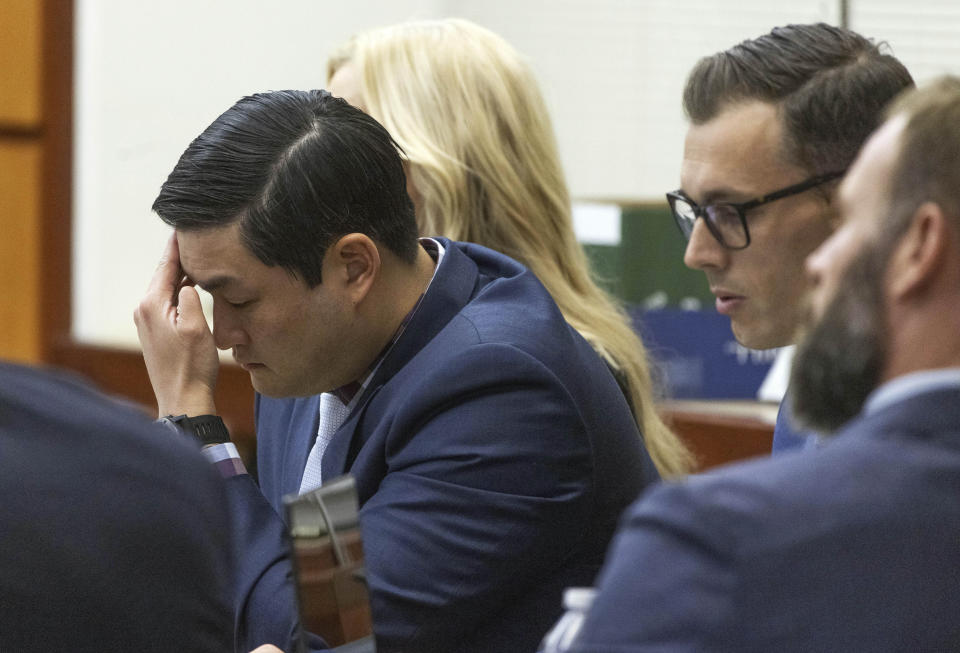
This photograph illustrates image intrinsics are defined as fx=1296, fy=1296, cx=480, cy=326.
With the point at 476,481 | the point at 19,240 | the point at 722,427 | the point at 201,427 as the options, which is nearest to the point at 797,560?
the point at 476,481

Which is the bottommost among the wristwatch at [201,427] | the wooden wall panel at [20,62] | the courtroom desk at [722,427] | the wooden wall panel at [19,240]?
the wooden wall panel at [19,240]

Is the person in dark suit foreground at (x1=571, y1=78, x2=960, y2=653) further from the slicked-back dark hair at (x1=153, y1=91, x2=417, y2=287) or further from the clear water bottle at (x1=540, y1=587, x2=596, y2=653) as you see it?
the slicked-back dark hair at (x1=153, y1=91, x2=417, y2=287)

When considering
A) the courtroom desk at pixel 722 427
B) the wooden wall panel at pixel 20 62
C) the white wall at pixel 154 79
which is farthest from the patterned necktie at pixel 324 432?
the wooden wall panel at pixel 20 62

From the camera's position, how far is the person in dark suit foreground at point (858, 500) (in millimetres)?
802

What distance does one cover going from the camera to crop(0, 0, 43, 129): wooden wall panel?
4.82 m

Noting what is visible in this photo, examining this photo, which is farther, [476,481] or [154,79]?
[154,79]

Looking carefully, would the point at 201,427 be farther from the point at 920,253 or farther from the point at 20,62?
the point at 20,62

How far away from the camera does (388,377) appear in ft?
5.54

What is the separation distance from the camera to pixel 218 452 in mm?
1613

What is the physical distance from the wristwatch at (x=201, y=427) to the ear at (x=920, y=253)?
97 cm

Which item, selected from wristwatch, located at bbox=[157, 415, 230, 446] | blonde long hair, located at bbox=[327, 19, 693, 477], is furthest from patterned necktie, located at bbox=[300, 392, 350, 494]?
blonde long hair, located at bbox=[327, 19, 693, 477]

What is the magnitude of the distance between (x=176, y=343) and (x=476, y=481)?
1.65 ft

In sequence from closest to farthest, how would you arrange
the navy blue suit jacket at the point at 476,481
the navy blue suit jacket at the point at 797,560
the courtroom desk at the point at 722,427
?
the navy blue suit jacket at the point at 797,560 → the navy blue suit jacket at the point at 476,481 → the courtroom desk at the point at 722,427

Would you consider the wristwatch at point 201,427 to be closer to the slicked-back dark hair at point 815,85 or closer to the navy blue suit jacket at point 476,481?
the navy blue suit jacket at point 476,481
